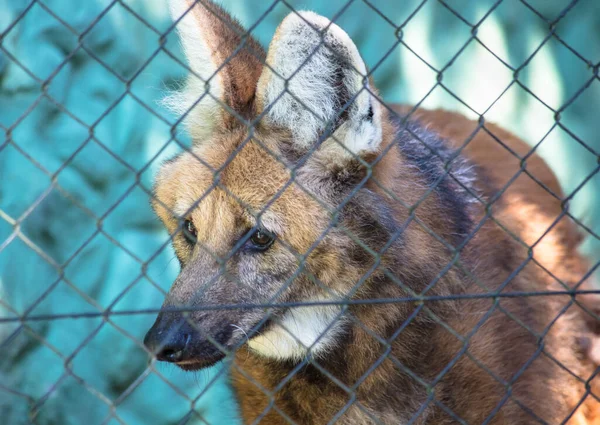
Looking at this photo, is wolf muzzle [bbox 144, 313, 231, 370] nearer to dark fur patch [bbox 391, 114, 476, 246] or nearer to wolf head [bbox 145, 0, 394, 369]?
wolf head [bbox 145, 0, 394, 369]

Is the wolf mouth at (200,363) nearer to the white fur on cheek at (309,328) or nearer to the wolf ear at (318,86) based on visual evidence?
the white fur on cheek at (309,328)

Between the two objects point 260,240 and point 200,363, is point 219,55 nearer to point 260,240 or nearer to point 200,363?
point 260,240

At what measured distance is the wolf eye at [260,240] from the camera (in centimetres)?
229

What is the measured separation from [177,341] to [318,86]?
93cm

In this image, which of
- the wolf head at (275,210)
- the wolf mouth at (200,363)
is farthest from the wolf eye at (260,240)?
the wolf mouth at (200,363)

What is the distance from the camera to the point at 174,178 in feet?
8.57

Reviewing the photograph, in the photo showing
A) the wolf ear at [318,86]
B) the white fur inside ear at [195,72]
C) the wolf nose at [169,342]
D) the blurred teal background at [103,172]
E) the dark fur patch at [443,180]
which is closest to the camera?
the wolf ear at [318,86]

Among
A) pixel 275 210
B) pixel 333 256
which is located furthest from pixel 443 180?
pixel 275 210

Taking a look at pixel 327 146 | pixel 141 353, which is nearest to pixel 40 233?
pixel 141 353

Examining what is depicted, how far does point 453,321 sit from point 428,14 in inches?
86.7

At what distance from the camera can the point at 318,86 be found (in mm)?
2199

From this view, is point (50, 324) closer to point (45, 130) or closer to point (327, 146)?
point (45, 130)

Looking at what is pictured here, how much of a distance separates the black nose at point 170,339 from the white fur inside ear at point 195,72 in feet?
2.25

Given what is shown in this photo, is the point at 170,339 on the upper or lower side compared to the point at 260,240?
lower
